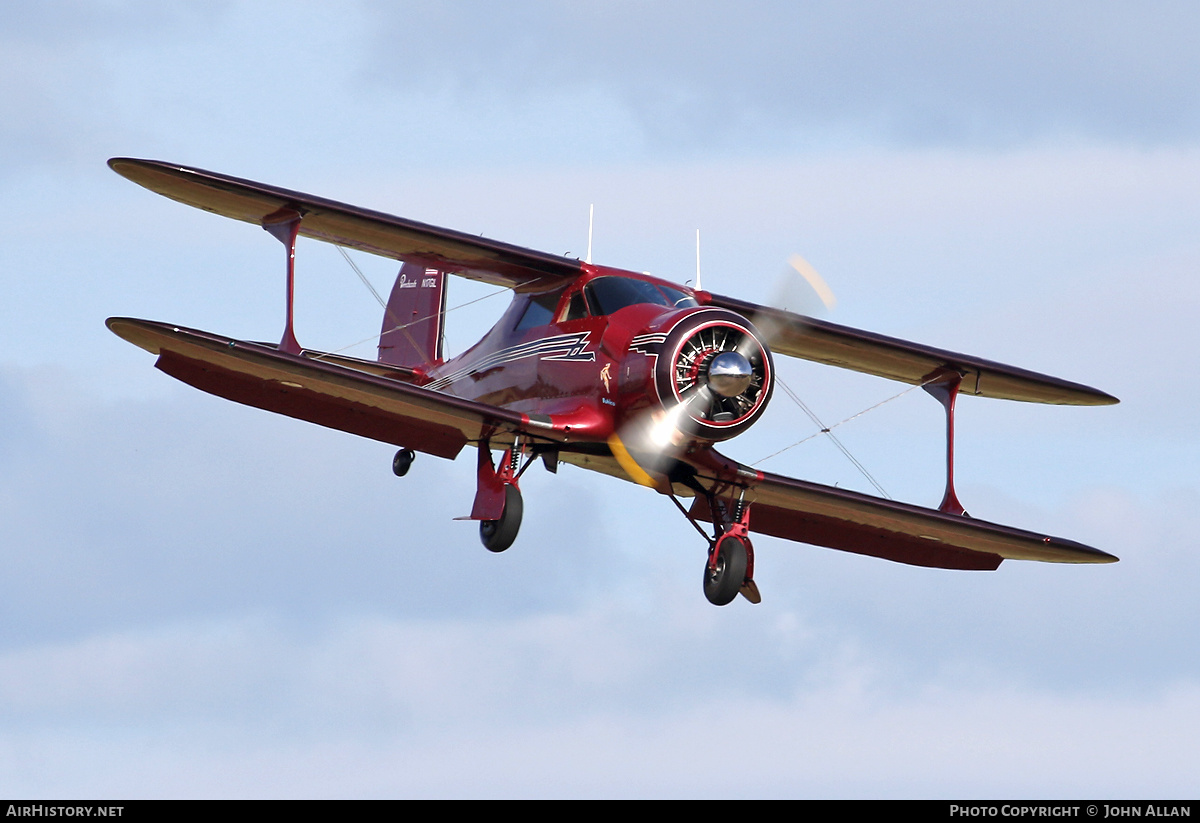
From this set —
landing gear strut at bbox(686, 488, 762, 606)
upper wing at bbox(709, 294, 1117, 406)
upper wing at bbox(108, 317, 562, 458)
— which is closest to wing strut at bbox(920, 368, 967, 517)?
upper wing at bbox(709, 294, 1117, 406)

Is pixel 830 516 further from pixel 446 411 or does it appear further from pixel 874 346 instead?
pixel 446 411

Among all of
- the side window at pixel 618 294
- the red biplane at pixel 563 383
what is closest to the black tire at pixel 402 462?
the red biplane at pixel 563 383

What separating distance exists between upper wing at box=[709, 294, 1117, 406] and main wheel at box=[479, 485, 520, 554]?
226 inches


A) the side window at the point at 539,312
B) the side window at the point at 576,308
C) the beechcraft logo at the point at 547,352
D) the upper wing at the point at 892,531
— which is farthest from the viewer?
the upper wing at the point at 892,531

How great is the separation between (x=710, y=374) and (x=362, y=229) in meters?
5.61

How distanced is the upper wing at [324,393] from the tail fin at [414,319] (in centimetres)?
496

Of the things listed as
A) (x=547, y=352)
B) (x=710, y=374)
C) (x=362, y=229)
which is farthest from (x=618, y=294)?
(x=362, y=229)

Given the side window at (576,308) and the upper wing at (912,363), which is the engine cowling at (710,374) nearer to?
the side window at (576,308)

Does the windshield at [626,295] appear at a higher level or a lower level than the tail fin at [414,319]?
lower

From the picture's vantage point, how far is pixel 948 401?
31031mm

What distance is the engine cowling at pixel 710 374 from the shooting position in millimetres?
25016
